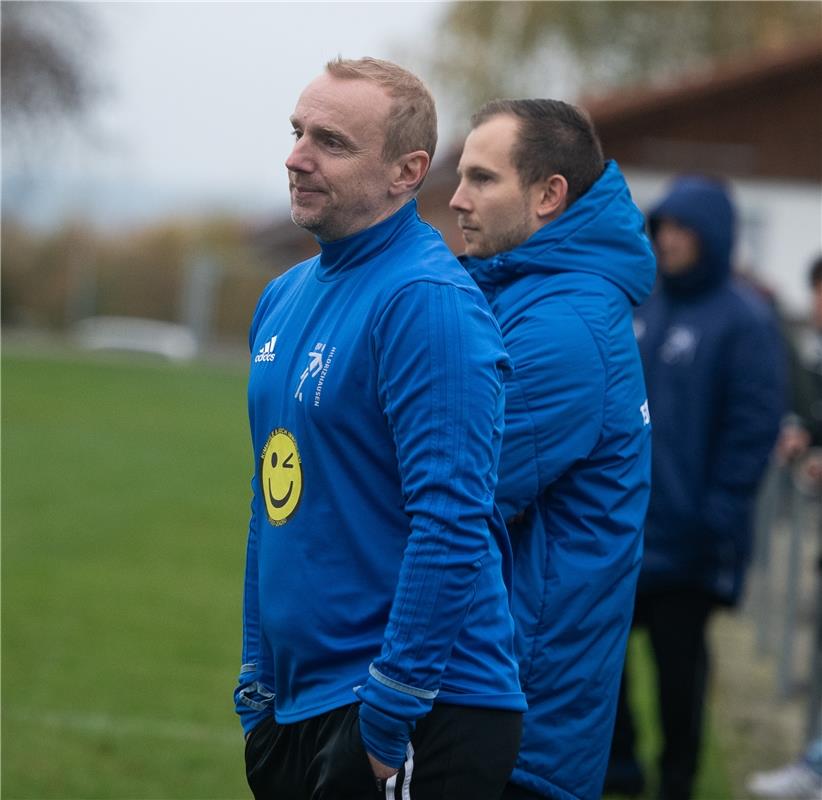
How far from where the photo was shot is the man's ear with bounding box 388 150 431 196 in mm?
2807

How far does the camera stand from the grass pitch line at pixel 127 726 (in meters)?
6.37

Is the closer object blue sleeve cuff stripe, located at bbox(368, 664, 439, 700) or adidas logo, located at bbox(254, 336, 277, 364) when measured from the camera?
blue sleeve cuff stripe, located at bbox(368, 664, 439, 700)

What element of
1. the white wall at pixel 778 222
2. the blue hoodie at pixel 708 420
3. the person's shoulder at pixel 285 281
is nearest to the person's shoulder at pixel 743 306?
the blue hoodie at pixel 708 420

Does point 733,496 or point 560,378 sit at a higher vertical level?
point 560,378

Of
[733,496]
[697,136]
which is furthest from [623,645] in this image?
[697,136]

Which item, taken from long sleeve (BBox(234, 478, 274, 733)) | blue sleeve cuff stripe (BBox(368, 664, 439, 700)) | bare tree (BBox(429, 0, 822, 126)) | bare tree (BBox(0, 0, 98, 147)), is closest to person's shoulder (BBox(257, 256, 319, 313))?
long sleeve (BBox(234, 478, 274, 733))

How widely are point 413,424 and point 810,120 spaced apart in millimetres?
28980

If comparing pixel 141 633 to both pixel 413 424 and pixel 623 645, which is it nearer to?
pixel 623 645

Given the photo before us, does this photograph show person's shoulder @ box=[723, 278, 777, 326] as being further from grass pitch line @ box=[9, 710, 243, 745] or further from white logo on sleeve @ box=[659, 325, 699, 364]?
grass pitch line @ box=[9, 710, 243, 745]

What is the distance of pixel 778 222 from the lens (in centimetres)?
2914

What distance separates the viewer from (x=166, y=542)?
1209 cm

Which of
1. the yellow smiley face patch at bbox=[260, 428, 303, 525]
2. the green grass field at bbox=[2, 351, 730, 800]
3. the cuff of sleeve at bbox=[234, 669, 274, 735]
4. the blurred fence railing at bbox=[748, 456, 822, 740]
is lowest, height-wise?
the green grass field at bbox=[2, 351, 730, 800]

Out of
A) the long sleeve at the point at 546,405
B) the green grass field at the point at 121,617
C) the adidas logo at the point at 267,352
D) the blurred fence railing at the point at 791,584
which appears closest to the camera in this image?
the adidas logo at the point at 267,352

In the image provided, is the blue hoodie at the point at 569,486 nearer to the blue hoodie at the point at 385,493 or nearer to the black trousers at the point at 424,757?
the blue hoodie at the point at 385,493
